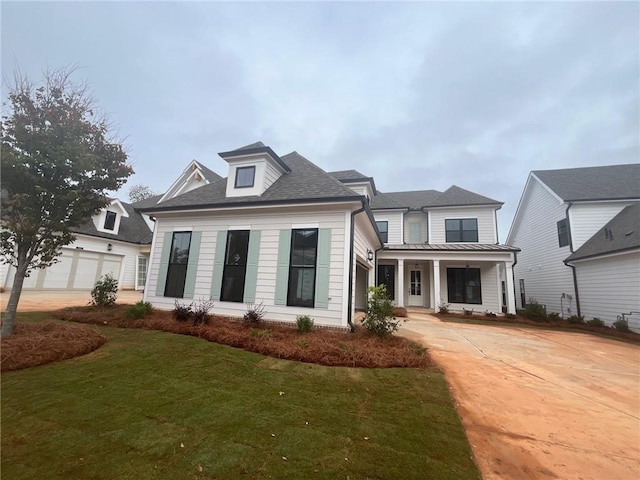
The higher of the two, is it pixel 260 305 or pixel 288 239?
pixel 288 239

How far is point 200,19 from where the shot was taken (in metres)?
9.22

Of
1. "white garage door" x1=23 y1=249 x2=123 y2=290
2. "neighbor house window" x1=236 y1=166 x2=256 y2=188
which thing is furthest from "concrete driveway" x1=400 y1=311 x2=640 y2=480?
"white garage door" x1=23 y1=249 x2=123 y2=290

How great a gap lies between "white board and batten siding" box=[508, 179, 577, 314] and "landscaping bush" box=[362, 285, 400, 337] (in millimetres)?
12825

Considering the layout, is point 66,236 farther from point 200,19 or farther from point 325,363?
point 200,19

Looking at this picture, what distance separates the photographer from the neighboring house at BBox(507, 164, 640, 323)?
1092 cm

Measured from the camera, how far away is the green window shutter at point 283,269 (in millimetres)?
7886

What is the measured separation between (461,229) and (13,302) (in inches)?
755

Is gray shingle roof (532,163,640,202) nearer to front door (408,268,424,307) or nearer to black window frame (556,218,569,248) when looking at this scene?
black window frame (556,218,569,248)

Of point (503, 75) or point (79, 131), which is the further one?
point (503, 75)

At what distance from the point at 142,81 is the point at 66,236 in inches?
311

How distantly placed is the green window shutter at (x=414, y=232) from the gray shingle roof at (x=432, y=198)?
3.87 ft

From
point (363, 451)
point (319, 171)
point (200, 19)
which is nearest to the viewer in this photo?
point (363, 451)

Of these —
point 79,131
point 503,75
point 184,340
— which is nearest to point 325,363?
point 184,340

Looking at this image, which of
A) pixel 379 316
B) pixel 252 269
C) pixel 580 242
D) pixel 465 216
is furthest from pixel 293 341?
pixel 580 242
